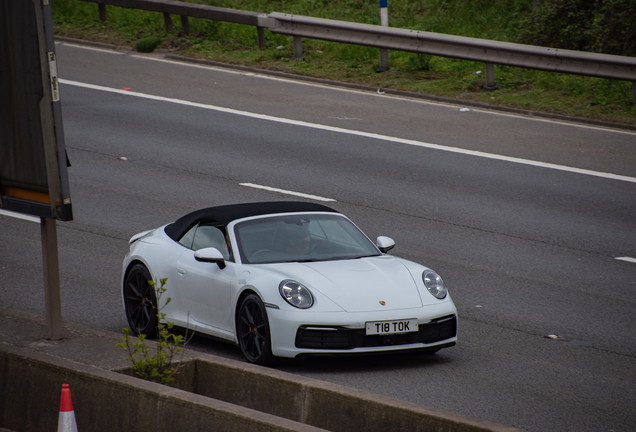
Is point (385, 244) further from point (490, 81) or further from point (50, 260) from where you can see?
point (490, 81)

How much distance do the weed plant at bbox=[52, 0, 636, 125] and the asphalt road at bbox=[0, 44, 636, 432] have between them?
84 centimetres

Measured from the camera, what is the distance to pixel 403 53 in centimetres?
2191

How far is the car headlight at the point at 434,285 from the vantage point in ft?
27.2

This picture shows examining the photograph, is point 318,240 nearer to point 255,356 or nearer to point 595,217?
point 255,356

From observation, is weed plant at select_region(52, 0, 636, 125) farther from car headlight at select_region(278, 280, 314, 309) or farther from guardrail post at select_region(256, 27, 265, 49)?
car headlight at select_region(278, 280, 314, 309)

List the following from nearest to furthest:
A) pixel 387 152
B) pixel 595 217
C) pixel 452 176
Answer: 1. pixel 595 217
2. pixel 452 176
3. pixel 387 152

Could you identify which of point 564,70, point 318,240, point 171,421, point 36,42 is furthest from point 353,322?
point 564,70

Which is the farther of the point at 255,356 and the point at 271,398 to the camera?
the point at 255,356

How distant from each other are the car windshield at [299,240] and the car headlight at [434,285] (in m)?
0.68

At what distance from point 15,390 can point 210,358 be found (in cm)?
132

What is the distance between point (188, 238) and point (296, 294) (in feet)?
5.79

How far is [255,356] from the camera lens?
8.02 meters

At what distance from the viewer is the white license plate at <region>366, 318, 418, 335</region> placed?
7742 mm

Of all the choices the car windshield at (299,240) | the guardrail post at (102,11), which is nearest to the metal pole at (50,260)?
the car windshield at (299,240)
